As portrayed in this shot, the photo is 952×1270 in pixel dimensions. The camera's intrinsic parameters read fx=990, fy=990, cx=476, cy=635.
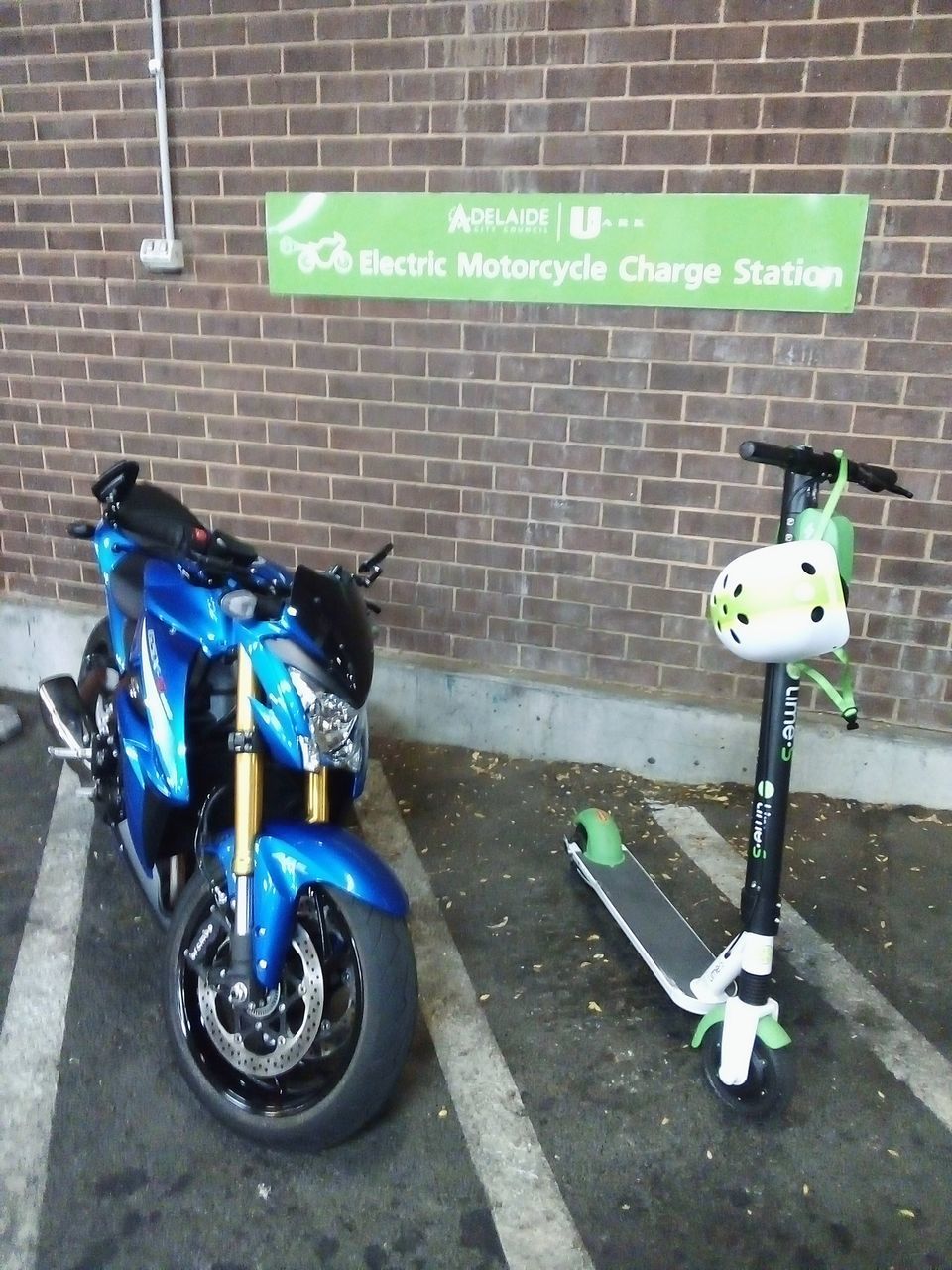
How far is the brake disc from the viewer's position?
222 cm

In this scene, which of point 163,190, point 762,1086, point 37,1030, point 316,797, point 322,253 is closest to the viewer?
point 316,797

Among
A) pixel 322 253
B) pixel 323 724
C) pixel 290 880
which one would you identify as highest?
pixel 322 253

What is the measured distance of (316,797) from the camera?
2248mm

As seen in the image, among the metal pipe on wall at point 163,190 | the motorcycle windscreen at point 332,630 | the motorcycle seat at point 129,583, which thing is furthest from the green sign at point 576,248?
the motorcycle windscreen at point 332,630

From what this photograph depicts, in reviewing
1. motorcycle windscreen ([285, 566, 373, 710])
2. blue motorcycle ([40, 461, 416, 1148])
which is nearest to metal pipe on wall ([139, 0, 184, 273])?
blue motorcycle ([40, 461, 416, 1148])

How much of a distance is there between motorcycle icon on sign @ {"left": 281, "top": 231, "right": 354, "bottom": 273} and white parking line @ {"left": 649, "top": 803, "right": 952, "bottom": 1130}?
8.50 ft

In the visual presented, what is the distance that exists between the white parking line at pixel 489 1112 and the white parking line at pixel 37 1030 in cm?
97

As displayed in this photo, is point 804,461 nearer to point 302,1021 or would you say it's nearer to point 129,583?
point 302,1021

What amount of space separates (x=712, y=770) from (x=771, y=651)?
2024 mm

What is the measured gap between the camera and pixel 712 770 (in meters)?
4.02

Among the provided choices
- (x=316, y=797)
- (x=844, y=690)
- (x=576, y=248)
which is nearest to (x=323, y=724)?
(x=316, y=797)

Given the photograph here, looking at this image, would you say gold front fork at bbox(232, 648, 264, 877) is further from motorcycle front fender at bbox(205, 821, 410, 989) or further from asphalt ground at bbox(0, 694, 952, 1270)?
asphalt ground at bbox(0, 694, 952, 1270)

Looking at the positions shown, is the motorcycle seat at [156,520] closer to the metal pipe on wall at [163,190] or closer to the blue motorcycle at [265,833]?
the blue motorcycle at [265,833]

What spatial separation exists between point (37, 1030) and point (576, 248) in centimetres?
312
